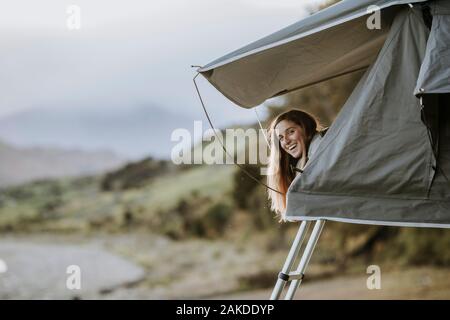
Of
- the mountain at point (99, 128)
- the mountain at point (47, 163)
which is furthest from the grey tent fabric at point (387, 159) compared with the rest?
the mountain at point (47, 163)

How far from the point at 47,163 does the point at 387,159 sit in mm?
8361

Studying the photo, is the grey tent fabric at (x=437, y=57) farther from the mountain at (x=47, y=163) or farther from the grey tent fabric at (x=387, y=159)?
the mountain at (x=47, y=163)

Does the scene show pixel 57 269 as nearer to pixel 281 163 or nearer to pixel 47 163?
pixel 47 163

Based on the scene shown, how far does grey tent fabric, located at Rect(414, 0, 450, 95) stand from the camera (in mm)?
2361

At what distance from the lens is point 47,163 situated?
404 inches

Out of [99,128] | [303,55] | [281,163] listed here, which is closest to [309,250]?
[281,163]

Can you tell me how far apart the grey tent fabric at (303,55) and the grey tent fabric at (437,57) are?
0.11m

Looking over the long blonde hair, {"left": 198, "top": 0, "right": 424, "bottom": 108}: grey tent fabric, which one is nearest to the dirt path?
the long blonde hair

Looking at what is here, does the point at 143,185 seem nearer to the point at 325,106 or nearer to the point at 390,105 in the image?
the point at 325,106

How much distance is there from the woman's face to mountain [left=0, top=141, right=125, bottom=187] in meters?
7.57

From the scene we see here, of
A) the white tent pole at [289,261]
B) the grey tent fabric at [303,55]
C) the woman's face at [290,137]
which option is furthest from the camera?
the woman's face at [290,137]

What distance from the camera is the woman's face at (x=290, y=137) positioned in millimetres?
3082

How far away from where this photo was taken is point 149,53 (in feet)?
34.0
